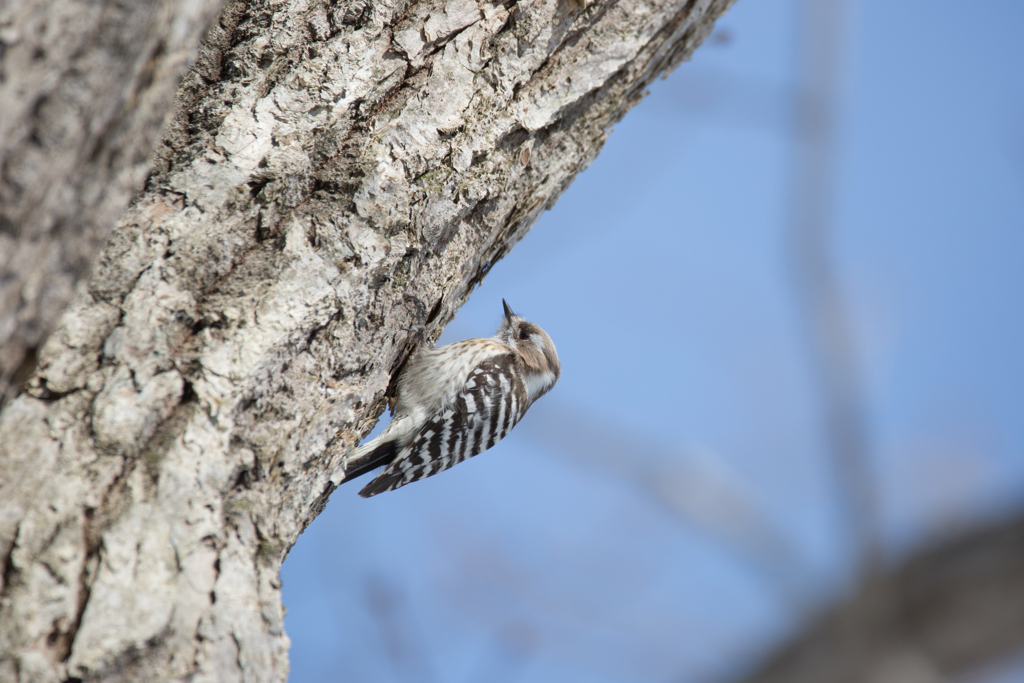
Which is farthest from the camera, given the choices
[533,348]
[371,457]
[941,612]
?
[533,348]

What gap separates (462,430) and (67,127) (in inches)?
131

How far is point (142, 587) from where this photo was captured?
1809 millimetres

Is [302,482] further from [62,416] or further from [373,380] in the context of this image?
[62,416]

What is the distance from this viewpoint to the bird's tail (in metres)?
4.11

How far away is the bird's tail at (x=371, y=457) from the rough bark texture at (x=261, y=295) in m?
1.37

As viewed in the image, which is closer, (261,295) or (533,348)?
(261,295)

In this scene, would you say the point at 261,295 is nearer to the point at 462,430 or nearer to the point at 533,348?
the point at 462,430

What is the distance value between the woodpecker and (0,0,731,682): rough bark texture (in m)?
1.39

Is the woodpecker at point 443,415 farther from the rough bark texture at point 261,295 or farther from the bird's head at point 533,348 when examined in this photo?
the rough bark texture at point 261,295

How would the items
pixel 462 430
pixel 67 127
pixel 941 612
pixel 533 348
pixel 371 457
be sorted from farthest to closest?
pixel 533 348, pixel 462 430, pixel 371 457, pixel 941 612, pixel 67 127

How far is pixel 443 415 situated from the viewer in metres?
4.42

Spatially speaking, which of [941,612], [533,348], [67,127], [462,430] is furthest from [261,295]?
[533,348]

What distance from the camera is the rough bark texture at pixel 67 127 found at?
4.24 ft

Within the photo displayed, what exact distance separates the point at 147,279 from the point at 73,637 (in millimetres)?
929
